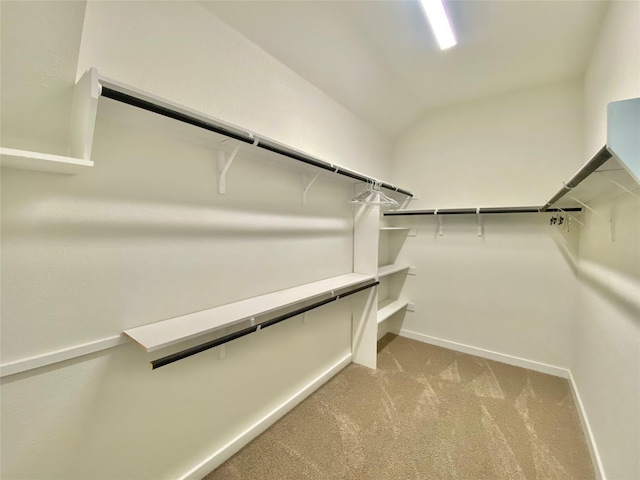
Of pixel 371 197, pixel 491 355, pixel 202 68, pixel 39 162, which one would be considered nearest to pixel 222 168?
pixel 202 68

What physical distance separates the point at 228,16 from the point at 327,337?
2.49 m

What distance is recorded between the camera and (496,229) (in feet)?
9.77

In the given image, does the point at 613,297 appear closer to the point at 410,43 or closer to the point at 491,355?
the point at 491,355

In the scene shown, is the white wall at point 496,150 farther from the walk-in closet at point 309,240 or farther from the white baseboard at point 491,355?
the white baseboard at point 491,355

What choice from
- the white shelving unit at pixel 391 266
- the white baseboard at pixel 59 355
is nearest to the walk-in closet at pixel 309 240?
the white baseboard at pixel 59 355

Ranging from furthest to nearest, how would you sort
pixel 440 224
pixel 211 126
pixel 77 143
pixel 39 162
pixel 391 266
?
pixel 391 266, pixel 440 224, pixel 211 126, pixel 77 143, pixel 39 162

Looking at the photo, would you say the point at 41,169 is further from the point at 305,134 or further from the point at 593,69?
the point at 593,69

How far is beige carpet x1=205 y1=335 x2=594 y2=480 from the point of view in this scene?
64.0 inches

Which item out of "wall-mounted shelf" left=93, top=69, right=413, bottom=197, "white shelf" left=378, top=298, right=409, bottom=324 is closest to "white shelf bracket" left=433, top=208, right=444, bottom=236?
"white shelf" left=378, top=298, right=409, bottom=324

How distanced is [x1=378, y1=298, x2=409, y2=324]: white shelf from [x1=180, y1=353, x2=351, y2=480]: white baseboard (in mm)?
771

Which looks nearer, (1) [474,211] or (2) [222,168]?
(2) [222,168]

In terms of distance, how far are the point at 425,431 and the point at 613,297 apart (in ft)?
4.84

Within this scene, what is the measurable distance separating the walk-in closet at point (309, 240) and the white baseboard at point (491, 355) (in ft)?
0.08

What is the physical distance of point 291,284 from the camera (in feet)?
6.88
